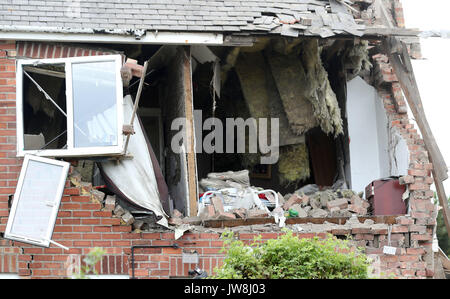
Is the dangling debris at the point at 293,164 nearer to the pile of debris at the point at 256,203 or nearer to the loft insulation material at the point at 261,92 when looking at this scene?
the loft insulation material at the point at 261,92

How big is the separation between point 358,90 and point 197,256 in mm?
3654

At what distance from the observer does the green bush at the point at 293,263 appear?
6141 mm

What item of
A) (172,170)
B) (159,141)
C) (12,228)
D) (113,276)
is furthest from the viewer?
(159,141)

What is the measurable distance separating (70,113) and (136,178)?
1.12 m

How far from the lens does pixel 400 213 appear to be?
1001cm

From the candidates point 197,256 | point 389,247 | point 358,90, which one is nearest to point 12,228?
point 197,256

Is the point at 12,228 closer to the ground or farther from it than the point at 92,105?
closer to the ground

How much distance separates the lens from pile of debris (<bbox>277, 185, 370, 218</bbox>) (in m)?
9.85

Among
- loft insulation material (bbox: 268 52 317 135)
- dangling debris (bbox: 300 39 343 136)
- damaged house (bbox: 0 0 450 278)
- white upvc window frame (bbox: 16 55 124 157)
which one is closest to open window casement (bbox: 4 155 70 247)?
damaged house (bbox: 0 0 450 278)

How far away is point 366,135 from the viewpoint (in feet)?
35.8

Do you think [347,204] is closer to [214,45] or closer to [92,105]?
[214,45]

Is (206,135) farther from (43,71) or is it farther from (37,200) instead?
(37,200)

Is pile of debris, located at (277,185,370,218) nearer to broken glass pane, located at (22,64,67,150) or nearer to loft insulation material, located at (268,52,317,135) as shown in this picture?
loft insulation material, located at (268,52,317,135)

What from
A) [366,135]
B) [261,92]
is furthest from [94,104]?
[366,135]
